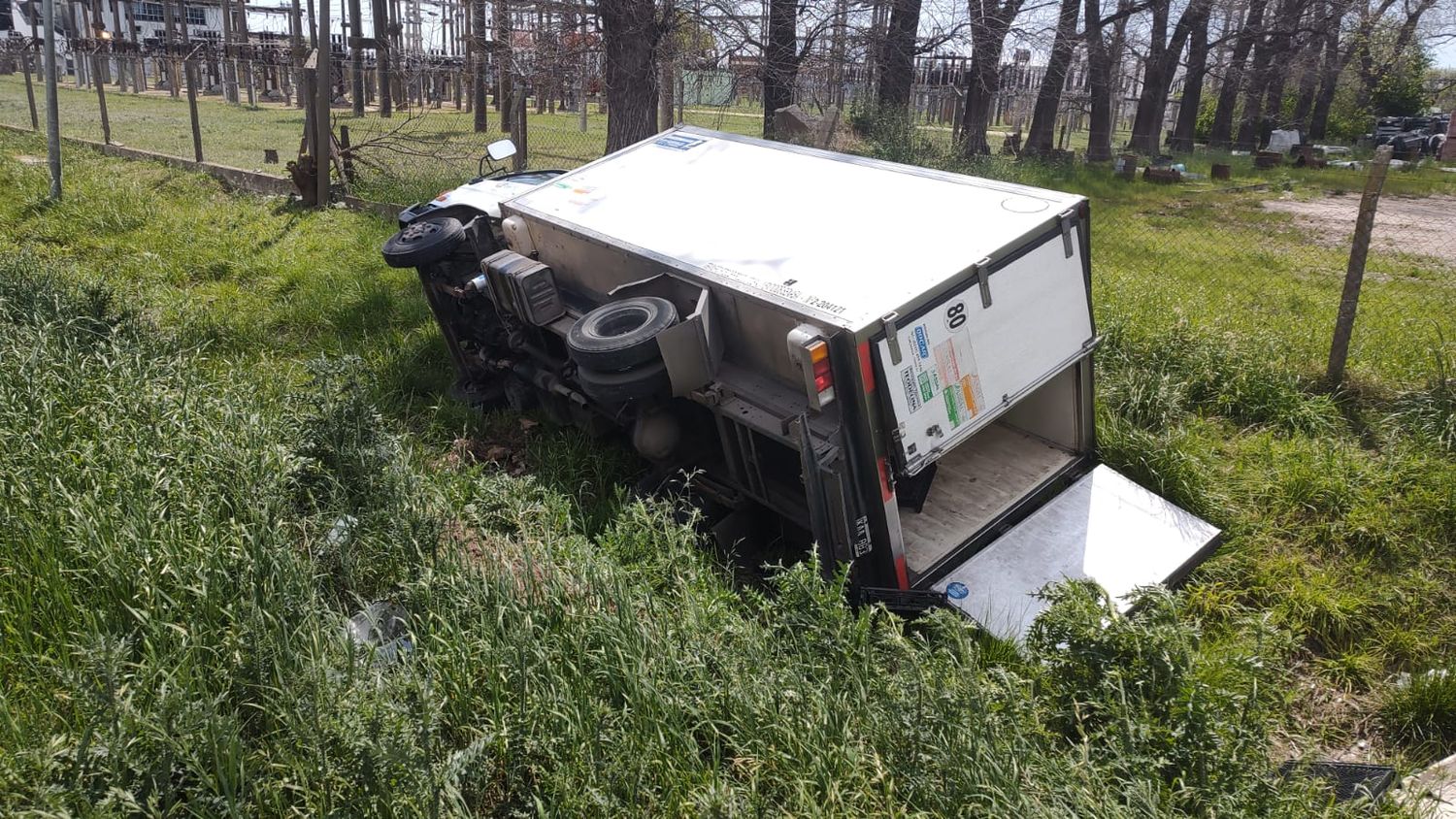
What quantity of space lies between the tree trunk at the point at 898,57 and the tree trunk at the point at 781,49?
5.12 ft

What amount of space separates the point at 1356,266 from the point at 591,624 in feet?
16.6

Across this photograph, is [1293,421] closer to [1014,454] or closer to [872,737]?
[1014,454]

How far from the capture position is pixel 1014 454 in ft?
16.0

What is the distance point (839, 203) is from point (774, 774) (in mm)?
2928

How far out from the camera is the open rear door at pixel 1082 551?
153 inches

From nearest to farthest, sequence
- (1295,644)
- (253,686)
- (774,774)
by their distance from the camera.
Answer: (774,774)
(253,686)
(1295,644)

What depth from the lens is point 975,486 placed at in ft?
15.2

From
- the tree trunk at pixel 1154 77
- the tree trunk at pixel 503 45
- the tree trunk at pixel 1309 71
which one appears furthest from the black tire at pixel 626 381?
the tree trunk at pixel 1309 71

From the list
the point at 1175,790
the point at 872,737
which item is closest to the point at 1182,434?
the point at 1175,790

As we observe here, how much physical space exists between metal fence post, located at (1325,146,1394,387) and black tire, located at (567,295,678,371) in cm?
414

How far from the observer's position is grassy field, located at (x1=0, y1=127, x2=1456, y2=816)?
238cm

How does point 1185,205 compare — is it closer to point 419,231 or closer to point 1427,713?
point 1427,713

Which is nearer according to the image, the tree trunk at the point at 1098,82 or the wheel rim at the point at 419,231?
the wheel rim at the point at 419,231

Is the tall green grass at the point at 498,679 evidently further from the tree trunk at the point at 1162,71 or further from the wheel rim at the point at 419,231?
the tree trunk at the point at 1162,71
